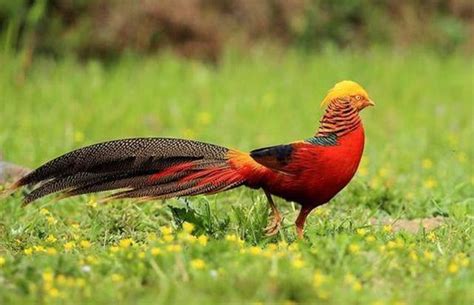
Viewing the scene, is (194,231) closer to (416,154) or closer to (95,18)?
(416,154)

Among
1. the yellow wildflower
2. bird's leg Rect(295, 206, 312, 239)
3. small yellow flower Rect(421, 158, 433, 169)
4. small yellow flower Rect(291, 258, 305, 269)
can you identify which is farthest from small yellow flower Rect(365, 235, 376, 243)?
the yellow wildflower

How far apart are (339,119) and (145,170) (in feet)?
3.14

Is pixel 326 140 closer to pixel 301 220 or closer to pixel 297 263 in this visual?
pixel 301 220

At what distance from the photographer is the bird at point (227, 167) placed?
5.34 meters

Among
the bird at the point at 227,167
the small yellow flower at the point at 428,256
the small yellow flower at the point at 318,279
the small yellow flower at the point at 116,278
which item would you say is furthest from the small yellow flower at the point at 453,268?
the small yellow flower at the point at 116,278

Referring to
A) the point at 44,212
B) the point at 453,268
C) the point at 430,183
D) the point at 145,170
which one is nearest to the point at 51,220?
the point at 44,212

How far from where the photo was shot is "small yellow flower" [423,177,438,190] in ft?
24.6

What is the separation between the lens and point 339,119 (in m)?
5.43

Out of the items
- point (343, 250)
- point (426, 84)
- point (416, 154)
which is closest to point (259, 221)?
point (343, 250)

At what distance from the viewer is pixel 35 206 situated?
6781mm

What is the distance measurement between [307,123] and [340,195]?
109 inches

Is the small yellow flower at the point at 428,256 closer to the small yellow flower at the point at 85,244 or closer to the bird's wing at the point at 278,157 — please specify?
the bird's wing at the point at 278,157

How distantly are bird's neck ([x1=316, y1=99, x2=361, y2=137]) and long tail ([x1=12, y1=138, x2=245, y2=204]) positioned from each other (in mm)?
468

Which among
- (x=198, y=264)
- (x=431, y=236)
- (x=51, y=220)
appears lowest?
(x=431, y=236)
